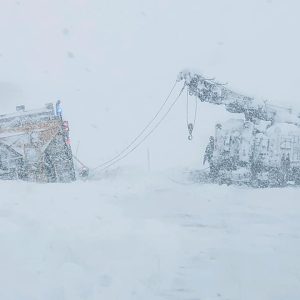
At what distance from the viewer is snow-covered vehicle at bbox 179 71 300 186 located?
38.1ft

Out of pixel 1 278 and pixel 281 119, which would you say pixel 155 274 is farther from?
pixel 281 119

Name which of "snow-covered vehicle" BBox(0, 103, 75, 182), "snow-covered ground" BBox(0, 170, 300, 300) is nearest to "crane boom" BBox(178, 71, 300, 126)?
"snow-covered ground" BBox(0, 170, 300, 300)

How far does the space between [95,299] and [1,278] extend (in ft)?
3.76

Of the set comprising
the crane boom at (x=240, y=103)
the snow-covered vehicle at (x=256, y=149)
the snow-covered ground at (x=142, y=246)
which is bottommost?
the snow-covered ground at (x=142, y=246)

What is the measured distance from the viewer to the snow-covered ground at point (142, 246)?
5043 mm

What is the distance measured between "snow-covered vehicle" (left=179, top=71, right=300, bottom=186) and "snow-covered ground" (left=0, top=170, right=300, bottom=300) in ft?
11.5

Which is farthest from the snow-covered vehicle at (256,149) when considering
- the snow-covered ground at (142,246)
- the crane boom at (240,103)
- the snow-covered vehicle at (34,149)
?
the snow-covered vehicle at (34,149)

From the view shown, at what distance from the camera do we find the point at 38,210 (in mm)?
6691

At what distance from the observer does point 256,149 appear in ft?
39.1

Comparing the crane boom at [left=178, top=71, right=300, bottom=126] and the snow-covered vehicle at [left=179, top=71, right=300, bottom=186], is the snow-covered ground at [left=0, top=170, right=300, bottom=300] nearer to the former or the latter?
the crane boom at [left=178, top=71, right=300, bottom=126]

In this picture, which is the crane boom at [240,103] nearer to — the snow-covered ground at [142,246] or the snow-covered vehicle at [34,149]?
the snow-covered ground at [142,246]

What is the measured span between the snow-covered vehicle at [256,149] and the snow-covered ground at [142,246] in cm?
350

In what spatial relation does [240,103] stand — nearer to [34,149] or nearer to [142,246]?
[34,149]

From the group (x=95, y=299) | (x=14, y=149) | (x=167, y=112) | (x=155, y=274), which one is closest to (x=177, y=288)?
(x=155, y=274)
